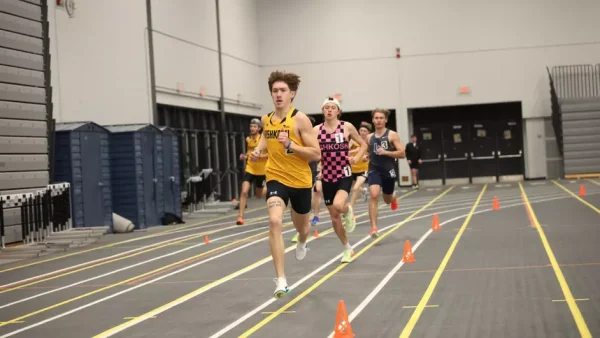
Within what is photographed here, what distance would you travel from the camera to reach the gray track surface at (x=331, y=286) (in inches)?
312

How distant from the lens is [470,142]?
39.2 metres

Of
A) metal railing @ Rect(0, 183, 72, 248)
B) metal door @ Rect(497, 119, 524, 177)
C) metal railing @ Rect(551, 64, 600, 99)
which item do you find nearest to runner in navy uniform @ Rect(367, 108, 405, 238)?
metal railing @ Rect(0, 183, 72, 248)

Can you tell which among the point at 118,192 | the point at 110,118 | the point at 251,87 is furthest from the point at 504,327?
the point at 251,87

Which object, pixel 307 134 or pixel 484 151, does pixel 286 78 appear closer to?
pixel 307 134

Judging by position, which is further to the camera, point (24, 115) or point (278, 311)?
point (24, 115)

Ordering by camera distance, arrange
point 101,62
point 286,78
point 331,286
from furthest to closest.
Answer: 1. point 101,62
2. point 331,286
3. point 286,78

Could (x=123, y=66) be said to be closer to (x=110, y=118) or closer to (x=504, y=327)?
(x=110, y=118)

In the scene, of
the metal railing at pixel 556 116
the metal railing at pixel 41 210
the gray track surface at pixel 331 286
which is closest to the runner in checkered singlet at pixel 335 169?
the gray track surface at pixel 331 286

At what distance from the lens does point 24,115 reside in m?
19.1

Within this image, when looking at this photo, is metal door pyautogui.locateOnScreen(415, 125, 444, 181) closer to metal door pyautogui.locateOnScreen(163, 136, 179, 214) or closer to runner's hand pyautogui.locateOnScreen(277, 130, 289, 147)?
metal door pyautogui.locateOnScreen(163, 136, 179, 214)

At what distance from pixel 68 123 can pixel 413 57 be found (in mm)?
19991

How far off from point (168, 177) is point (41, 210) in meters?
5.64

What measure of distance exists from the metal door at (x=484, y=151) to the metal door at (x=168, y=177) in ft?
60.3

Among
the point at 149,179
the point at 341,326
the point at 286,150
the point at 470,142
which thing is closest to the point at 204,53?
the point at 149,179
